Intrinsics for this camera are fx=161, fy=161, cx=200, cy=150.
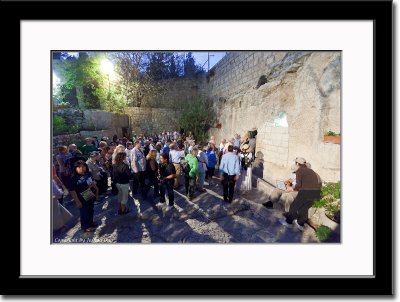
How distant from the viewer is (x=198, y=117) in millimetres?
3049

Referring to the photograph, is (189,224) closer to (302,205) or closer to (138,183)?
(138,183)

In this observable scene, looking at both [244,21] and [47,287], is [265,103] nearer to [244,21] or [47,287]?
[244,21]

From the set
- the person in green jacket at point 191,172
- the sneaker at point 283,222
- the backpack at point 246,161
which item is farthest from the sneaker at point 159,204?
the sneaker at point 283,222

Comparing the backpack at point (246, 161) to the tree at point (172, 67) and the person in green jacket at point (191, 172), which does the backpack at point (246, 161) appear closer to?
the person in green jacket at point (191, 172)

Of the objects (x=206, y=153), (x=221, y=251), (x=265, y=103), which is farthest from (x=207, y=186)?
(x=265, y=103)

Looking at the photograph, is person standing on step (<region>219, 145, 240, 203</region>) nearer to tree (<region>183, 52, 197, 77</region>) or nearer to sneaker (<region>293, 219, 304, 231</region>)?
sneaker (<region>293, 219, 304, 231</region>)

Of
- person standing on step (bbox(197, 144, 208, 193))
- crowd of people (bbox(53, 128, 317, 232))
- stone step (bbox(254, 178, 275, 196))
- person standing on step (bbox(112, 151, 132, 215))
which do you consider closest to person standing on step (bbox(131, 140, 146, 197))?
crowd of people (bbox(53, 128, 317, 232))

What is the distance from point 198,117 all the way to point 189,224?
1853 millimetres

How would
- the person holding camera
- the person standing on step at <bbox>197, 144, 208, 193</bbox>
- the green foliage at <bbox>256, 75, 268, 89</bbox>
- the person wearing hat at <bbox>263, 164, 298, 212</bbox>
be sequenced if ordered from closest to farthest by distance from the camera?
the person wearing hat at <bbox>263, 164, 298, 212</bbox> → the person holding camera → the green foliage at <bbox>256, 75, 268, 89</bbox> → the person standing on step at <bbox>197, 144, 208, 193</bbox>

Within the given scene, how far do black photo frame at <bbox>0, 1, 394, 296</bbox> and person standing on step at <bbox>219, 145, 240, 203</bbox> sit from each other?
3.45 ft

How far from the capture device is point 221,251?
204 cm

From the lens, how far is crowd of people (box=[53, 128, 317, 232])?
225cm

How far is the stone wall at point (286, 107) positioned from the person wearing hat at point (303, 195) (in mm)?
125

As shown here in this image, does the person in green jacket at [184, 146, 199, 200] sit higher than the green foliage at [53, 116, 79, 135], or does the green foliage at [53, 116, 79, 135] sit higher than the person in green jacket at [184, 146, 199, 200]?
the green foliage at [53, 116, 79, 135]
